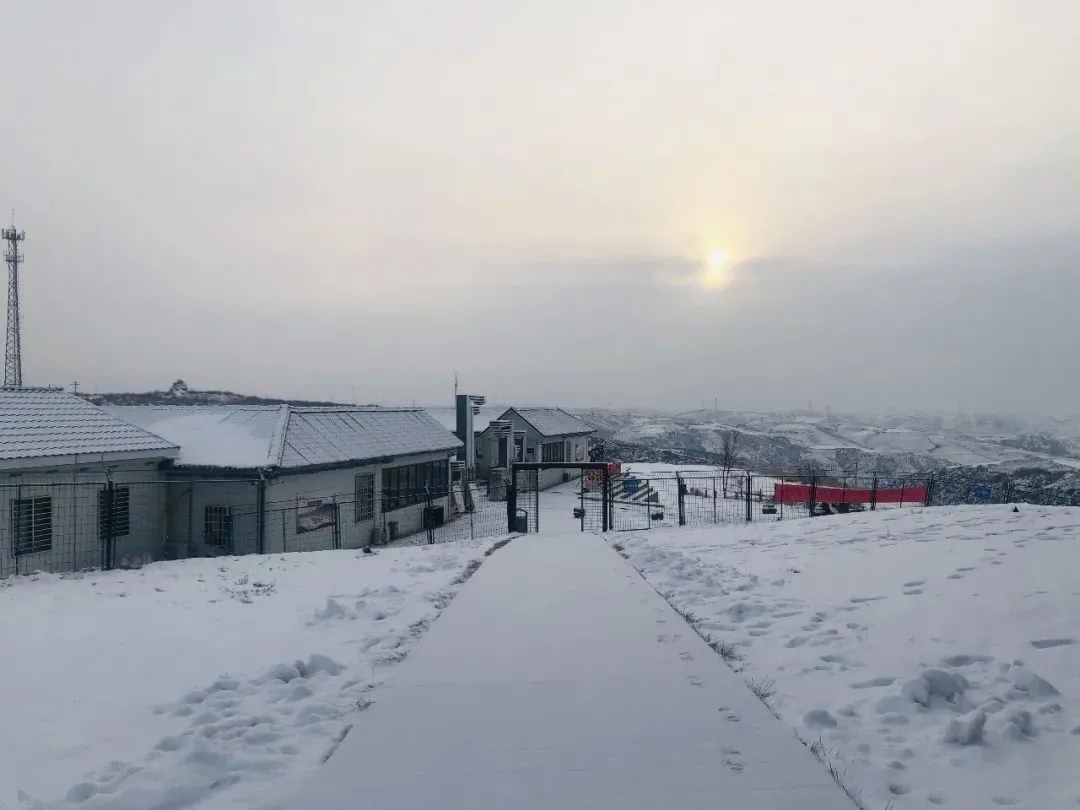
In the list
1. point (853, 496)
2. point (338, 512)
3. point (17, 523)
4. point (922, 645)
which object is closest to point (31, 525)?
point (17, 523)

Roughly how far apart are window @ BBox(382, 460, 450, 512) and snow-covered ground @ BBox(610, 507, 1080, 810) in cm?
1286

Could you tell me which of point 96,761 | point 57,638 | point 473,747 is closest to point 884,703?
point 473,747

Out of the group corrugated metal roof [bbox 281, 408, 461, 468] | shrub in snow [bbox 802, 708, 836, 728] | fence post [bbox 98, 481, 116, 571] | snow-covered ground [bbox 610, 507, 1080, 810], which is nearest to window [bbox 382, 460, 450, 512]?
corrugated metal roof [bbox 281, 408, 461, 468]

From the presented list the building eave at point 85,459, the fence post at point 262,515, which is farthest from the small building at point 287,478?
the building eave at point 85,459

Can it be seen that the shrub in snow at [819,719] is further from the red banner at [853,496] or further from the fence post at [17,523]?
the red banner at [853,496]

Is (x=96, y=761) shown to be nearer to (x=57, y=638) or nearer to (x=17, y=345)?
(x=57, y=638)

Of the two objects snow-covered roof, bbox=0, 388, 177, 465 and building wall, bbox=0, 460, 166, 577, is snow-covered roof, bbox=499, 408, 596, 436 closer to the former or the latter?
snow-covered roof, bbox=0, 388, 177, 465

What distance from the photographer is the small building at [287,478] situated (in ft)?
55.5

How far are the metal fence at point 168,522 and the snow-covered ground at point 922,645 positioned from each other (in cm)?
1007

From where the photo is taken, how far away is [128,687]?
18.5 feet

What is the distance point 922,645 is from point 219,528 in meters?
16.7

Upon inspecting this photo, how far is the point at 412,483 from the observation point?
24.2 m

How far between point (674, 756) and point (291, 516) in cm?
1551

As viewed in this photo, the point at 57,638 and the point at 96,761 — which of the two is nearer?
the point at 96,761
